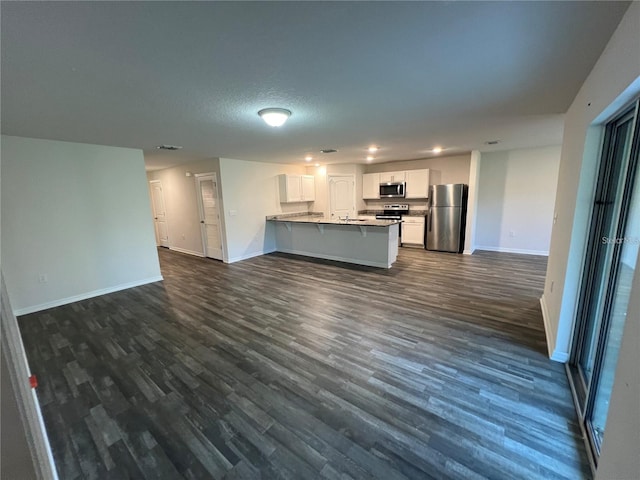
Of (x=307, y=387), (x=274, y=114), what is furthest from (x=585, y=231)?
(x=274, y=114)

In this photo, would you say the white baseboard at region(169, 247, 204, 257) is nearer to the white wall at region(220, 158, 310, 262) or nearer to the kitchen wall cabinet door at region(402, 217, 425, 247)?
the white wall at region(220, 158, 310, 262)

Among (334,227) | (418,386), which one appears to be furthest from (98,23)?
(334,227)

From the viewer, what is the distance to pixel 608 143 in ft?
6.26

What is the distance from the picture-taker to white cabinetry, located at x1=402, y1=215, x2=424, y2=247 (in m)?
6.88

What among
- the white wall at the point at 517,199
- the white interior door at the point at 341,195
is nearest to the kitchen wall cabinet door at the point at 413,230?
the white wall at the point at 517,199

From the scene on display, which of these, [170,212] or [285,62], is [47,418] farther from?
[170,212]

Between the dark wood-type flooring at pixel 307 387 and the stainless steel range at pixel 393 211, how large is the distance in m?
3.56

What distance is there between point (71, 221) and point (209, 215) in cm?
264

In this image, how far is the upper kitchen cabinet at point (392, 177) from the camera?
23.1 feet

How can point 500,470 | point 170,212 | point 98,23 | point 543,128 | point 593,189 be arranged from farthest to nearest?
point 170,212, point 543,128, point 593,189, point 500,470, point 98,23

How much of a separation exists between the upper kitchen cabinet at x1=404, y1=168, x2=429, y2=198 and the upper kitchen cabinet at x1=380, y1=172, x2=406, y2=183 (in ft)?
0.44

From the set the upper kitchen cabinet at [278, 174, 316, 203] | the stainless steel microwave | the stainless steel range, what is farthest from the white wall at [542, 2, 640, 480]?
the upper kitchen cabinet at [278, 174, 316, 203]

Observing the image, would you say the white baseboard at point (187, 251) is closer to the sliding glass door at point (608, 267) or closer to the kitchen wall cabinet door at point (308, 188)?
the kitchen wall cabinet door at point (308, 188)

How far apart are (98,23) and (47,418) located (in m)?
2.55
